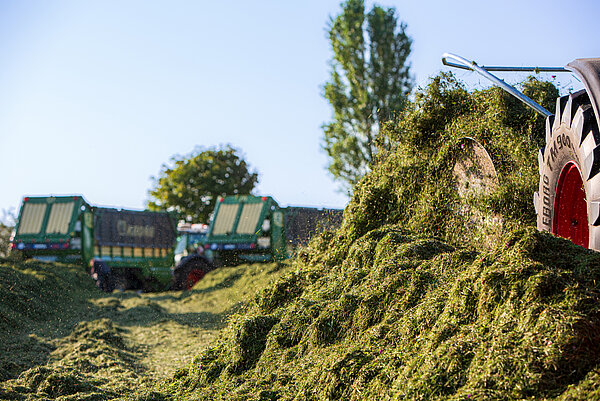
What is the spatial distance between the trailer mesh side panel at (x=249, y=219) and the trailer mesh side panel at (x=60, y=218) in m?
5.23

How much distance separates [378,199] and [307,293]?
5.64ft

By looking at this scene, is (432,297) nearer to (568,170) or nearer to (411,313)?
(411,313)

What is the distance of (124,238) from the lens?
1862cm

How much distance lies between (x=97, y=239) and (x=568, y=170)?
51.3 feet

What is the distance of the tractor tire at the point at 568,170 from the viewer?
4301 mm

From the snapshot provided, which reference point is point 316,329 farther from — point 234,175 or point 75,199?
point 234,175

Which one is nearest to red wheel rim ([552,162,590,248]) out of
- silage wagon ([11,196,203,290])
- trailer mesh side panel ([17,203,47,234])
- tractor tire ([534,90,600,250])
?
tractor tire ([534,90,600,250])

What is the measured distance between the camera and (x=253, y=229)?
55.4ft

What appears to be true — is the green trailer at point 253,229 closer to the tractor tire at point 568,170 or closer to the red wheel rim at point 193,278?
the red wheel rim at point 193,278

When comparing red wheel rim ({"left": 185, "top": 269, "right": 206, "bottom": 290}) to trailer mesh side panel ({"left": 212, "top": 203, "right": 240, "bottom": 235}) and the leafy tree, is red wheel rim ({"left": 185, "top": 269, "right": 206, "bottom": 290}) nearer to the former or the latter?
trailer mesh side panel ({"left": 212, "top": 203, "right": 240, "bottom": 235})

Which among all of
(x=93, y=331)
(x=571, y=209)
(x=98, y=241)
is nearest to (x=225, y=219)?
(x=98, y=241)

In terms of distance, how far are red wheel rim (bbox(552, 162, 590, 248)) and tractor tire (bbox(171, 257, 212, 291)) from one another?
1407cm

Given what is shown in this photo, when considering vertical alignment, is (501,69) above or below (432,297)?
above

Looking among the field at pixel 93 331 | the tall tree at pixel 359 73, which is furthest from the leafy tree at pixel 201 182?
the field at pixel 93 331
